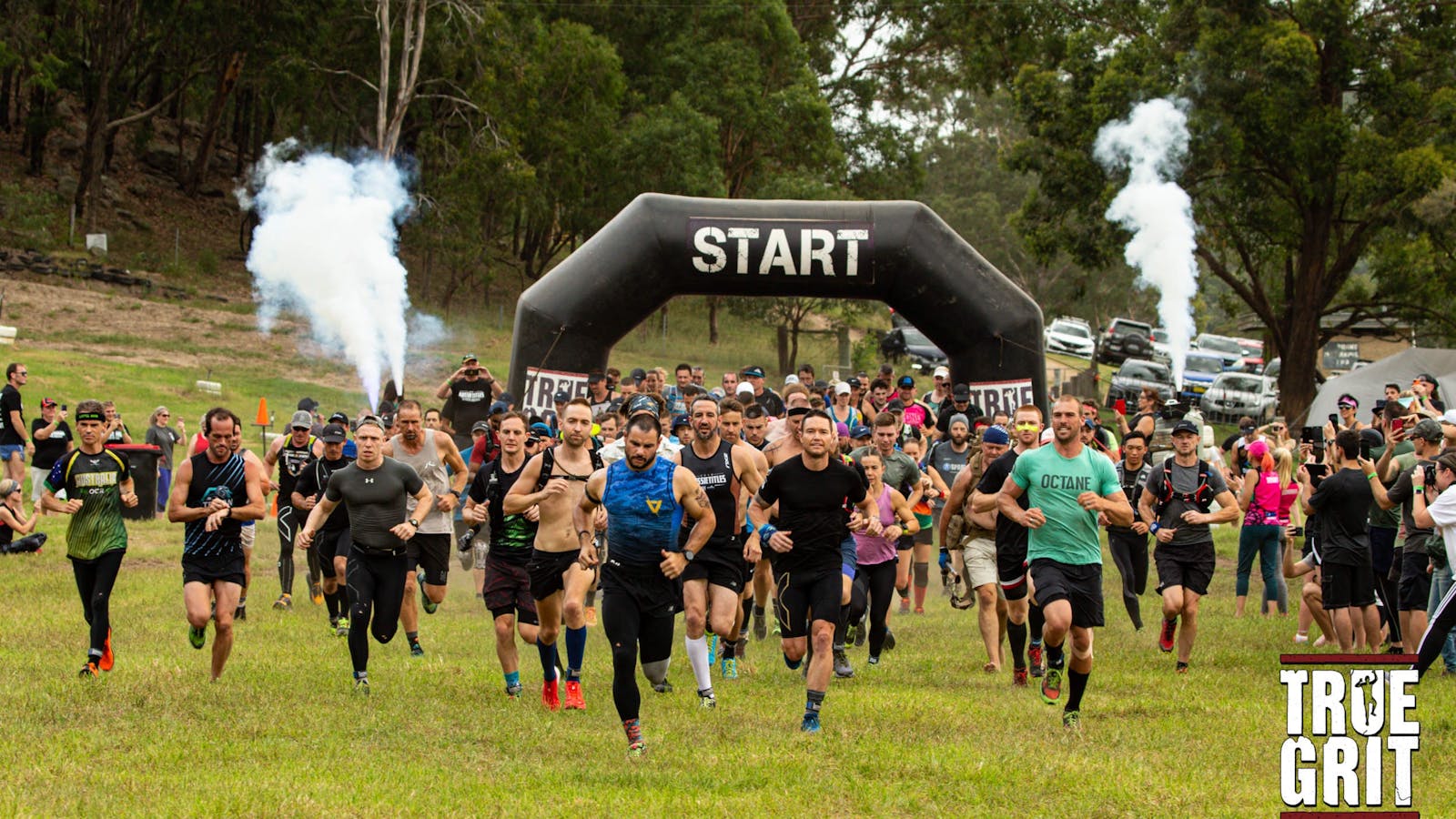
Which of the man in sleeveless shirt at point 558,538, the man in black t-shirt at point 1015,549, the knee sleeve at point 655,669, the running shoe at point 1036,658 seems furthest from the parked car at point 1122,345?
the knee sleeve at point 655,669

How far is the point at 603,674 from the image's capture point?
11148mm

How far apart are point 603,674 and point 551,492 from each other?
7.04 ft

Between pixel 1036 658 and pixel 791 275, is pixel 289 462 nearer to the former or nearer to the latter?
pixel 791 275

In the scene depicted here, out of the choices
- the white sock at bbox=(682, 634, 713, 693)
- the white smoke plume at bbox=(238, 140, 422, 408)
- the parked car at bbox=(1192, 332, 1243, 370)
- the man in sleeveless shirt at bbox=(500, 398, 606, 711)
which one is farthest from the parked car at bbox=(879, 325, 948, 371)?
the man in sleeveless shirt at bbox=(500, 398, 606, 711)

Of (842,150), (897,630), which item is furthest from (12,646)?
(842,150)

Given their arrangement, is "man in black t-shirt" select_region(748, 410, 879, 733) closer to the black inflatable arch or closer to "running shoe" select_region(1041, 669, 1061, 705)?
"running shoe" select_region(1041, 669, 1061, 705)

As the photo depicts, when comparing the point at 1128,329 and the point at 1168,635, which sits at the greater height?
the point at 1128,329

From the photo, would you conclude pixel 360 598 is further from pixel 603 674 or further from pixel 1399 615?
pixel 1399 615

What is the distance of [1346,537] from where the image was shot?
11.3m

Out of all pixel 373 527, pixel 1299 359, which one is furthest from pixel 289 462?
pixel 1299 359

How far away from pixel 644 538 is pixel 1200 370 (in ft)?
129

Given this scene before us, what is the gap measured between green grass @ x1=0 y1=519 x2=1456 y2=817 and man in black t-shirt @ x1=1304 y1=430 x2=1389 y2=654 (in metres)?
0.71

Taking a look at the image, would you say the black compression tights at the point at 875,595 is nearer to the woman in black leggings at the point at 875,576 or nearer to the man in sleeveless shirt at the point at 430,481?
the woman in black leggings at the point at 875,576

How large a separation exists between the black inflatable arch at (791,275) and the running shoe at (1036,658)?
5.87m
